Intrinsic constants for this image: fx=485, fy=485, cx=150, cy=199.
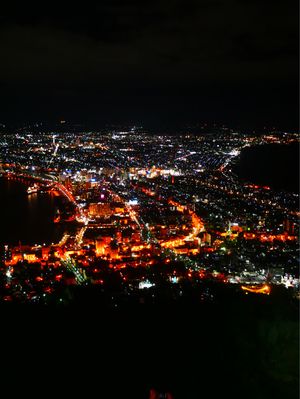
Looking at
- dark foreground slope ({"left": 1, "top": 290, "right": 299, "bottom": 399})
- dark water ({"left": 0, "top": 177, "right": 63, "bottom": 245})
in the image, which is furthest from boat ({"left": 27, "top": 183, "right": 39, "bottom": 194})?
dark foreground slope ({"left": 1, "top": 290, "right": 299, "bottom": 399})

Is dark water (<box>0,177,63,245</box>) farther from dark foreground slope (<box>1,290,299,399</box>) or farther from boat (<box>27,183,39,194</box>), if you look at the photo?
dark foreground slope (<box>1,290,299,399</box>)

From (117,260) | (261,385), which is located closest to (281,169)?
(117,260)

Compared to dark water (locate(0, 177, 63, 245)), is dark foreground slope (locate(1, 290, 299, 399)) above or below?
above

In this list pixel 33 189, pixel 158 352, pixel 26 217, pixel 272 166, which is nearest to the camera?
pixel 158 352

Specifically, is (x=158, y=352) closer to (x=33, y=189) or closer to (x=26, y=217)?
(x=26, y=217)

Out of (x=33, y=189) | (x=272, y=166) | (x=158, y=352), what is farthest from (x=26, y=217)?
(x=272, y=166)

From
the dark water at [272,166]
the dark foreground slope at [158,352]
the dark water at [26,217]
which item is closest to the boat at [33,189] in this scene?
the dark water at [26,217]
